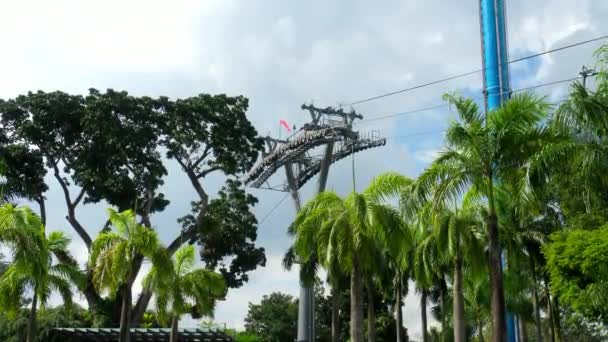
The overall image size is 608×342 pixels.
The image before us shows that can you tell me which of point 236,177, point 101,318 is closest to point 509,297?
point 236,177

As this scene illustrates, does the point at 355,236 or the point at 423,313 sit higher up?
the point at 355,236

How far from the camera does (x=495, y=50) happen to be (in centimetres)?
4034

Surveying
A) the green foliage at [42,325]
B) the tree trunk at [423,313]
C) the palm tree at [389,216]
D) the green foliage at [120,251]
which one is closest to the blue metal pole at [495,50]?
the tree trunk at [423,313]

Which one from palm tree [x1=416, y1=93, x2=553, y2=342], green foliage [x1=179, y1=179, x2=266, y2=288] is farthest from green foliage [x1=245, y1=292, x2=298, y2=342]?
palm tree [x1=416, y1=93, x2=553, y2=342]

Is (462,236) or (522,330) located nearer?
(462,236)

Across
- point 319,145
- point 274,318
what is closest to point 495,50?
point 319,145

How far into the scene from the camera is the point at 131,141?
48.9 meters

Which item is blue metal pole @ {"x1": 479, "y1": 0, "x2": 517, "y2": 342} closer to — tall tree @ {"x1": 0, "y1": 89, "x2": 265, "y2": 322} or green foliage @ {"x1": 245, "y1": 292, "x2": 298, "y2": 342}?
tall tree @ {"x1": 0, "y1": 89, "x2": 265, "y2": 322}

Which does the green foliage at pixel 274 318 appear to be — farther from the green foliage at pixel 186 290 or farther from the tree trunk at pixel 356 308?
the tree trunk at pixel 356 308

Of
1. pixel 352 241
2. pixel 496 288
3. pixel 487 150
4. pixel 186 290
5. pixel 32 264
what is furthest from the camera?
pixel 186 290

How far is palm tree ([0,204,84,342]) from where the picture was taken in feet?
→ 72.2

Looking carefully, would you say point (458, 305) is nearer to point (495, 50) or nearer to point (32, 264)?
point (32, 264)

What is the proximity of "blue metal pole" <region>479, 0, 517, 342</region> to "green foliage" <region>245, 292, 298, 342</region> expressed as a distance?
34658mm

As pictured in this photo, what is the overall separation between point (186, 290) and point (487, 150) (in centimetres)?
1776
